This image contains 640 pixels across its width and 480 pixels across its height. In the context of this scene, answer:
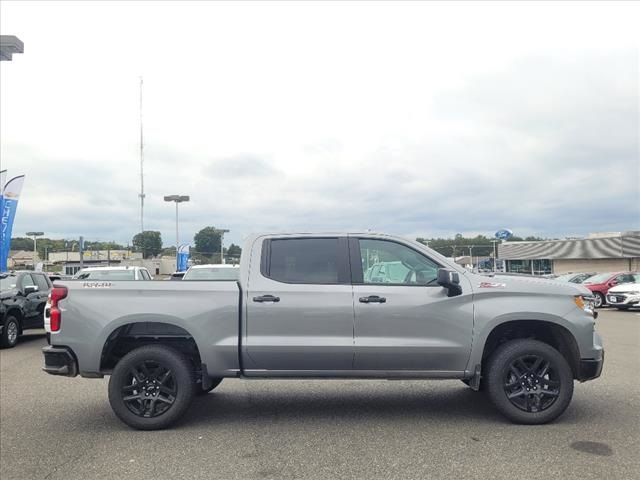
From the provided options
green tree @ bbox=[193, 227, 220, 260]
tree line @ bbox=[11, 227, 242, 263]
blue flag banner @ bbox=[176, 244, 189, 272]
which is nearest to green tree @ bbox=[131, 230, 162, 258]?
tree line @ bbox=[11, 227, 242, 263]

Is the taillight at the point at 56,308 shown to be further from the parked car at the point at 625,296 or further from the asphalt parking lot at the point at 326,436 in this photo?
the parked car at the point at 625,296

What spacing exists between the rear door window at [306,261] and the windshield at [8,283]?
920cm

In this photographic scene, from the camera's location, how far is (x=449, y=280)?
18.3ft

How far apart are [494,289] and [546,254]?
53.3m

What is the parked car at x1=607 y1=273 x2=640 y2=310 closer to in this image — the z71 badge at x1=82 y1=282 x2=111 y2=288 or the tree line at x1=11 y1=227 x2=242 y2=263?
the z71 badge at x1=82 y1=282 x2=111 y2=288

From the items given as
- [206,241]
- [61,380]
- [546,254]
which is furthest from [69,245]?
[61,380]

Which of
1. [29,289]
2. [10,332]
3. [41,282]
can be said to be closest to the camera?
[10,332]

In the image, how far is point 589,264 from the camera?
51062 millimetres

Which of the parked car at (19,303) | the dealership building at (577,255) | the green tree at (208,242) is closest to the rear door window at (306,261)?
the parked car at (19,303)

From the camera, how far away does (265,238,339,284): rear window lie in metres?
6.00

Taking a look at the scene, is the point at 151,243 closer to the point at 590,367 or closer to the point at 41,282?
the point at 41,282

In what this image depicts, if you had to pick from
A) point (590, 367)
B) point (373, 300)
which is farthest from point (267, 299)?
point (590, 367)

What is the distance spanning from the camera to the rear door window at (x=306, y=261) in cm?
600

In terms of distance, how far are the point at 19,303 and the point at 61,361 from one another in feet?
26.9
